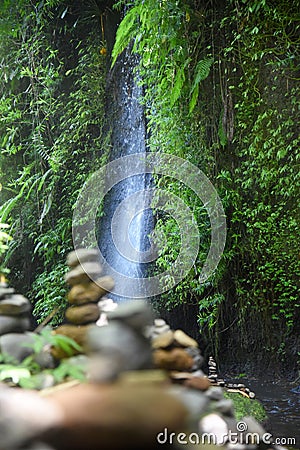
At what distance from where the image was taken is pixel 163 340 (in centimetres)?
122

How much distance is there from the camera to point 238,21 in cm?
503

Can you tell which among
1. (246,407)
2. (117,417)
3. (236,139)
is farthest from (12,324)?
(236,139)

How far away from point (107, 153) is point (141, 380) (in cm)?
603

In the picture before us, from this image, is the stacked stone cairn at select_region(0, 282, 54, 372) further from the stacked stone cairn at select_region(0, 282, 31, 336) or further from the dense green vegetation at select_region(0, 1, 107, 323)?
the dense green vegetation at select_region(0, 1, 107, 323)

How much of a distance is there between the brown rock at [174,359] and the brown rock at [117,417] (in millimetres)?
475

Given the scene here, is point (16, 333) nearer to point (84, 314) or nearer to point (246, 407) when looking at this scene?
point (84, 314)

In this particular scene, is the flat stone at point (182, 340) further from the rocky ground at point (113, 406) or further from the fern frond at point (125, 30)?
the fern frond at point (125, 30)

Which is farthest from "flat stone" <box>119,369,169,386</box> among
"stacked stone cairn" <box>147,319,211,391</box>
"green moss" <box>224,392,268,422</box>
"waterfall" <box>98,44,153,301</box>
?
"waterfall" <box>98,44,153,301</box>

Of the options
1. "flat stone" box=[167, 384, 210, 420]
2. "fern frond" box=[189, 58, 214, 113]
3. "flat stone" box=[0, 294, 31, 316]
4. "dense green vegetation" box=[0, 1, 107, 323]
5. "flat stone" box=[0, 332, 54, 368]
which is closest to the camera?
"flat stone" box=[167, 384, 210, 420]

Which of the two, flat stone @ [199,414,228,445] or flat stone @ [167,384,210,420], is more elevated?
flat stone @ [167,384,210,420]

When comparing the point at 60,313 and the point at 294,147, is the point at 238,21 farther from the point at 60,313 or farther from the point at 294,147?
the point at 60,313

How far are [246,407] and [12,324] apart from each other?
2.68 m

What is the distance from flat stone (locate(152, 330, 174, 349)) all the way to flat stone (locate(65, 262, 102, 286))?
0.96 ft

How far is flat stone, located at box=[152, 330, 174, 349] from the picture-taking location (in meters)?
1.21
